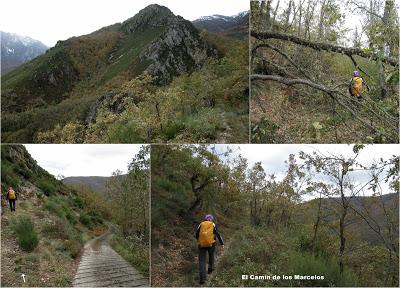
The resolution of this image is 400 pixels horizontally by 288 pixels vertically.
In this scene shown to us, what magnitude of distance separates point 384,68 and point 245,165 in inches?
97.5

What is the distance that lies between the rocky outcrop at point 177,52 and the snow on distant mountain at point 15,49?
174 cm

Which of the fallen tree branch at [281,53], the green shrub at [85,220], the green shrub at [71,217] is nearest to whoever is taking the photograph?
the fallen tree branch at [281,53]

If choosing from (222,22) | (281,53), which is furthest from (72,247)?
(281,53)

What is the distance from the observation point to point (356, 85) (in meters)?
5.52

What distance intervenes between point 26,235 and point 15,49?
300cm

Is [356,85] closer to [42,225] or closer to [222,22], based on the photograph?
[222,22]

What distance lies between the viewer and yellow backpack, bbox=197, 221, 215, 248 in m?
5.55

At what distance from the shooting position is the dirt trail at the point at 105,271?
230 inches

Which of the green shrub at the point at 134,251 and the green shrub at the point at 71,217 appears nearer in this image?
the green shrub at the point at 134,251

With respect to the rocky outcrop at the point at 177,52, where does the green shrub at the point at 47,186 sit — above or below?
below

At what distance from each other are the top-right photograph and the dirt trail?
2816 mm

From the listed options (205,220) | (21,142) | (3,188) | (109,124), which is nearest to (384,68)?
(205,220)

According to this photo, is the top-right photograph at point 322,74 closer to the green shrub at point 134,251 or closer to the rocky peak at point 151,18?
the rocky peak at point 151,18

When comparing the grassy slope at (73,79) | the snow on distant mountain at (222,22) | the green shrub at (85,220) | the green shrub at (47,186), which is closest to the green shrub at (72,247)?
the green shrub at (85,220)
